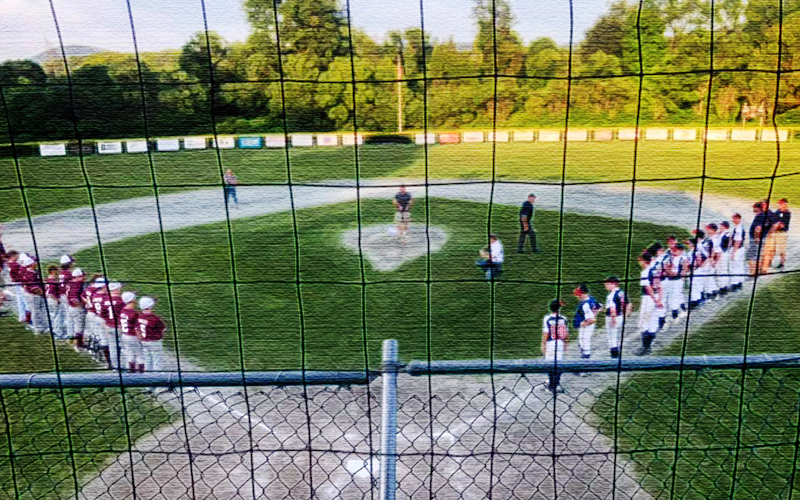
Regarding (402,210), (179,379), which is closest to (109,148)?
(402,210)

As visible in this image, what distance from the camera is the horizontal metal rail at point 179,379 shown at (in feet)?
5.57

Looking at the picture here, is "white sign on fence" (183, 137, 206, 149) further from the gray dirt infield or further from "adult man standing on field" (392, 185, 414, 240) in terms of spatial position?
the gray dirt infield

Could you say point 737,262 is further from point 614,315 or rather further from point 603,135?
point 603,135

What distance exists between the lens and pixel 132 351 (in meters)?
5.91

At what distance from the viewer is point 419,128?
48.0 ft

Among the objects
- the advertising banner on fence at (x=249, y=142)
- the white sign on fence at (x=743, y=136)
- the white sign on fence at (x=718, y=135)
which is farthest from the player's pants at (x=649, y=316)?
the advertising banner on fence at (x=249, y=142)

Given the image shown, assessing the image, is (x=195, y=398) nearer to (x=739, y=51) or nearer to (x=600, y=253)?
(x=600, y=253)

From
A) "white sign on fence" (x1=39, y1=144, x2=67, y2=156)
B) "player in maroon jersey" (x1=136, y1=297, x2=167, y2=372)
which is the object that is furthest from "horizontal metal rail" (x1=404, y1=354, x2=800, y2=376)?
"white sign on fence" (x1=39, y1=144, x2=67, y2=156)

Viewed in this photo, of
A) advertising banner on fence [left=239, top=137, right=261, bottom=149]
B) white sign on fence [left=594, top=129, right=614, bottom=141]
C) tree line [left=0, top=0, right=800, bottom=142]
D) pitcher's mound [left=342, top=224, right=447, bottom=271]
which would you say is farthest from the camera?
white sign on fence [left=594, top=129, right=614, bottom=141]

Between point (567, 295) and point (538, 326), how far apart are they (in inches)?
37.8

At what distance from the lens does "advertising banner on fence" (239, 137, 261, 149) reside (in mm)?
16656

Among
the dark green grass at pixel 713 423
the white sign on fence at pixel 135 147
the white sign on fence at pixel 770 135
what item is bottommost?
the dark green grass at pixel 713 423

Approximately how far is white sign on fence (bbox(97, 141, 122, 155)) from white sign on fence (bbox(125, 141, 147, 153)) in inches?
8.2

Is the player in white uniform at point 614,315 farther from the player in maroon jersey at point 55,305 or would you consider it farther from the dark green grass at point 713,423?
the player in maroon jersey at point 55,305
